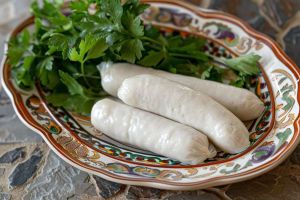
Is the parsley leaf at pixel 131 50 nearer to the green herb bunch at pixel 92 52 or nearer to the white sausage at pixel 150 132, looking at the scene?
the green herb bunch at pixel 92 52

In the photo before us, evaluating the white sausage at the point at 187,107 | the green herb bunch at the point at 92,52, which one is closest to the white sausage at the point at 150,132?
the white sausage at the point at 187,107

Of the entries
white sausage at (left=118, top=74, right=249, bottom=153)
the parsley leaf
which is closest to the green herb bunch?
the parsley leaf

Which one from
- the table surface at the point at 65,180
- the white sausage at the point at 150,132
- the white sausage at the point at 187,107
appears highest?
the white sausage at the point at 187,107

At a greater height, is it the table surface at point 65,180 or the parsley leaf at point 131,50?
the parsley leaf at point 131,50

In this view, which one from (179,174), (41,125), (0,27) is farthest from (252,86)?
(0,27)

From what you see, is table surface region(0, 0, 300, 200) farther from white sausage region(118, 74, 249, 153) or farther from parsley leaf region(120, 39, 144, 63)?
parsley leaf region(120, 39, 144, 63)

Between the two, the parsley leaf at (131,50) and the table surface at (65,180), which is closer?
the table surface at (65,180)

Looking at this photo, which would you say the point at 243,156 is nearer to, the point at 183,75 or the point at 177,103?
the point at 177,103
